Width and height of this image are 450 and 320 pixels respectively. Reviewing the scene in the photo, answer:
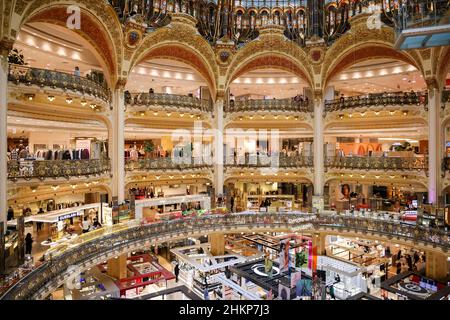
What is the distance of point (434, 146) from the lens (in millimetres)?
19094

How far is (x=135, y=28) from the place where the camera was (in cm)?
1911

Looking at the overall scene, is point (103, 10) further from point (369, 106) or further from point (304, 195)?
point (304, 195)

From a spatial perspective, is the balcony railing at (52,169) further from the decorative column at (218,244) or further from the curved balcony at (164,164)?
the decorative column at (218,244)

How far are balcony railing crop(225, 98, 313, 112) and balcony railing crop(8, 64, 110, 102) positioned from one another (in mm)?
10691

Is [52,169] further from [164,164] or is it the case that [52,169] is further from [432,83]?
[432,83]

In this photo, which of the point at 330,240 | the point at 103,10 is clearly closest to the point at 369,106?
the point at 330,240

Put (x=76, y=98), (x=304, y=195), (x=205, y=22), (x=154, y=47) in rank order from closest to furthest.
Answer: (x=76, y=98), (x=154, y=47), (x=205, y=22), (x=304, y=195)

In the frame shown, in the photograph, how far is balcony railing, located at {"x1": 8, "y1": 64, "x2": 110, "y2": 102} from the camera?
43.7 feet

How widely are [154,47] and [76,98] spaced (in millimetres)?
7308

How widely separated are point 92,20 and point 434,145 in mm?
21671

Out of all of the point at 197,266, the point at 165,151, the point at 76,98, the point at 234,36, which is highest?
the point at 234,36

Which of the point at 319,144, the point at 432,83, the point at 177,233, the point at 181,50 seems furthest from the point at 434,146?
the point at 181,50

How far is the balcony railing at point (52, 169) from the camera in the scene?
522 inches

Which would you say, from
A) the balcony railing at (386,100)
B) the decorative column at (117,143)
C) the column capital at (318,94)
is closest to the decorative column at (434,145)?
the balcony railing at (386,100)
